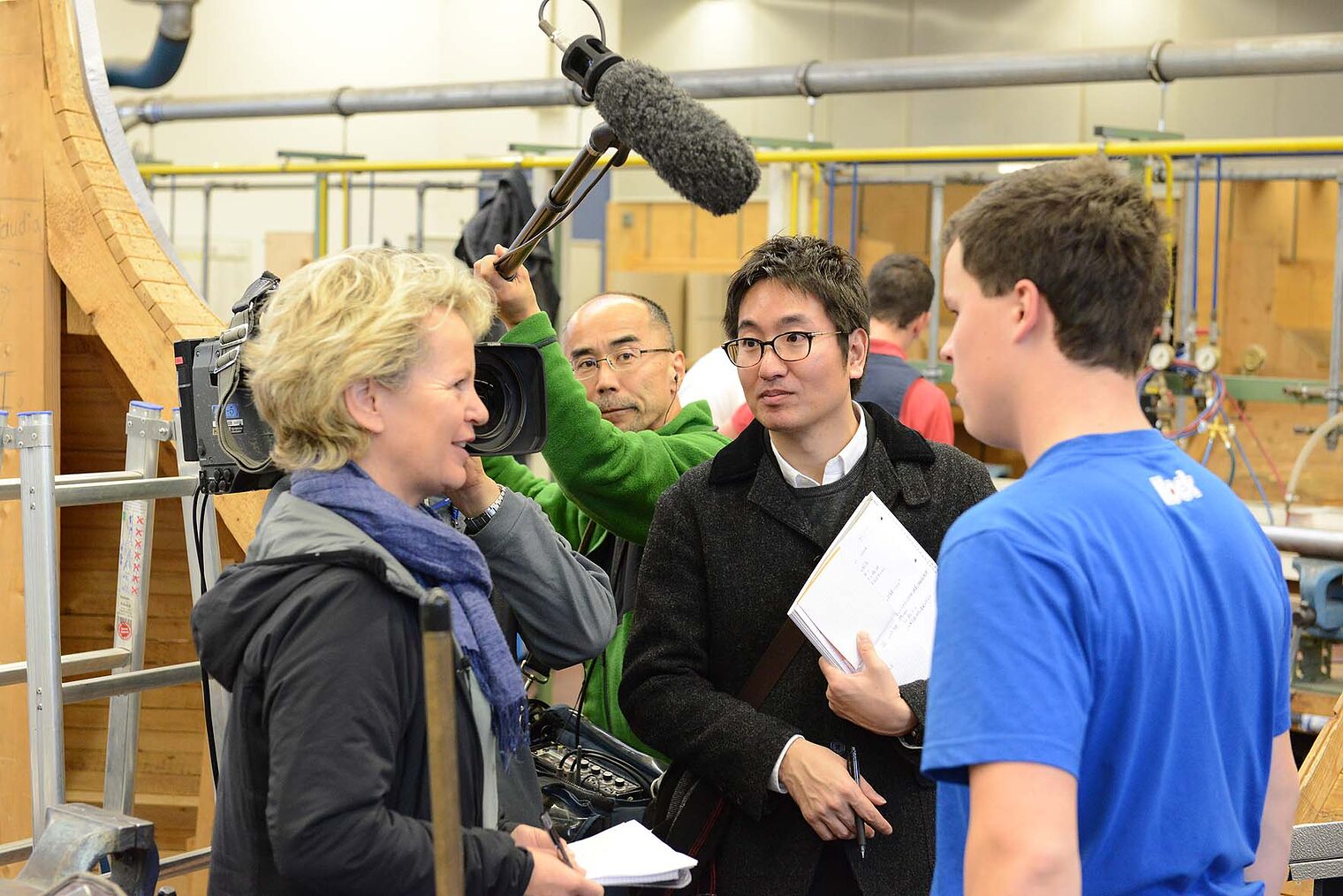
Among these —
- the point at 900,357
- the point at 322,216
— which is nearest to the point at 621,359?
the point at 900,357

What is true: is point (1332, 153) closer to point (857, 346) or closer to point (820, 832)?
point (857, 346)

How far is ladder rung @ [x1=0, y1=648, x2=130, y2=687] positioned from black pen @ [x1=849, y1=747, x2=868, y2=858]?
3.61ft

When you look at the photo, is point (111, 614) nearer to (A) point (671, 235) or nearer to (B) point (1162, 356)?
(B) point (1162, 356)

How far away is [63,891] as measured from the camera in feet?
4.72

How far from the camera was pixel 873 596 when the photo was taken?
1.78 metres

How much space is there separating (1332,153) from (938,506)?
314cm

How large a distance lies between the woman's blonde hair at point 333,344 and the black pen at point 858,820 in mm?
768

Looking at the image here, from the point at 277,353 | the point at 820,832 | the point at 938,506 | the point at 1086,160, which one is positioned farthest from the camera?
the point at 938,506

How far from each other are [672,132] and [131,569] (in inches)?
46.4

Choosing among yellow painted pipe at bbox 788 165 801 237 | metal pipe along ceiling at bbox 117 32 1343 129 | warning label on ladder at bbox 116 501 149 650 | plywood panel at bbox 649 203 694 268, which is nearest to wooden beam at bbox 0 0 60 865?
warning label on ladder at bbox 116 501 149 650

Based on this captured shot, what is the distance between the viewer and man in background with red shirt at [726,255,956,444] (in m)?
3.80

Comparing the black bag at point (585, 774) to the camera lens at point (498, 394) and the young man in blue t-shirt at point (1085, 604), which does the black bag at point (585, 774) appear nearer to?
the camera lens at point (498, 394)

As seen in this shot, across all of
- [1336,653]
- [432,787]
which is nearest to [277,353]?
[432,787]

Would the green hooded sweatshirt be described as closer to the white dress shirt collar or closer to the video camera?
the video camera
